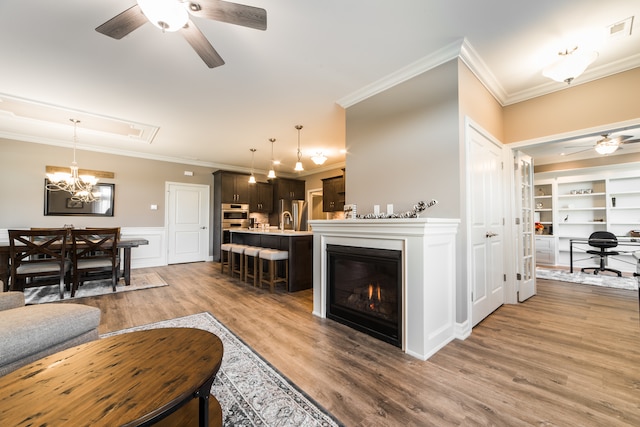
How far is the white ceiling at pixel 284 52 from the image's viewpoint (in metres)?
1.96

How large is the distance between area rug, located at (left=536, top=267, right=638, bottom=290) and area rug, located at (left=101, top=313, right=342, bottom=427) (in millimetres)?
5408

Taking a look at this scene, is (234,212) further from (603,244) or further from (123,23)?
(603,244)

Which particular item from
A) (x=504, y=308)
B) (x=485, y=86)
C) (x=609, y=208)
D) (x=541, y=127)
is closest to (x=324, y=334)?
(x=504, y=308)

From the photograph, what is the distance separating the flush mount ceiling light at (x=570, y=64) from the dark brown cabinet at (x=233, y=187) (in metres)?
6.42

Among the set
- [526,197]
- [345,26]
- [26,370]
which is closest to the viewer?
[26,370]

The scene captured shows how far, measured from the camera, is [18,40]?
2262mm

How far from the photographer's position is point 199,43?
6.01 feet

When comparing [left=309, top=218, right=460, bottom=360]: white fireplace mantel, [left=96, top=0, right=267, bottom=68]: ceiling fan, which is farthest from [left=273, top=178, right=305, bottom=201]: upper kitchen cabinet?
[left=96, top=0, right=267, bottom=68]: ceiling fan

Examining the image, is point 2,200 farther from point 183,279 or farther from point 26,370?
point 26,370

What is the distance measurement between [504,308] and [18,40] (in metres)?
5.73

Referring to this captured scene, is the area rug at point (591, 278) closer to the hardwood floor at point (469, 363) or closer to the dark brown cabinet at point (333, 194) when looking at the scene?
the hardwood floor at point (469, 363)

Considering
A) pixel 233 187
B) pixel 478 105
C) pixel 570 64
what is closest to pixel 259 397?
pixel 478 105

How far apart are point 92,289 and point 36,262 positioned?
76cm

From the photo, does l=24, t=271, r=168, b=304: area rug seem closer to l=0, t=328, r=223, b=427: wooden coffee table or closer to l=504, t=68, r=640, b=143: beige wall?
l=0, t=328, r=223, b=427: wooden coffee table
